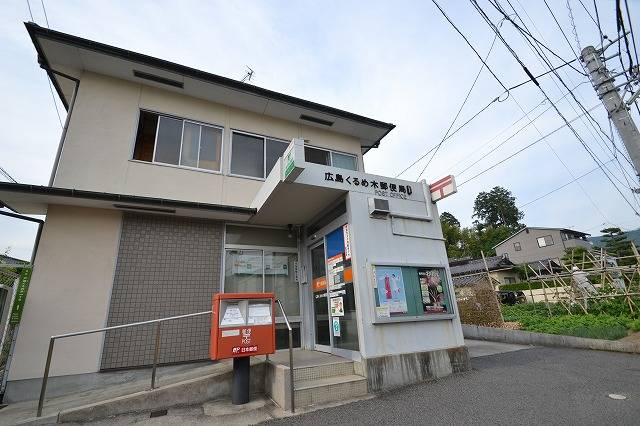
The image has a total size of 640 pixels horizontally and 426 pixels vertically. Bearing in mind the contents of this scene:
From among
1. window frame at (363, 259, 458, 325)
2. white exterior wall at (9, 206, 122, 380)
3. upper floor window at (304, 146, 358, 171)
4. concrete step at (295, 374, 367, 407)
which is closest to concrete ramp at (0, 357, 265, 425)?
white exterior wall at (9, 206, 122, 380)

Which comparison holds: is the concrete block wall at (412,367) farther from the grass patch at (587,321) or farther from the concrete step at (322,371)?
the grass patch at (587,321)

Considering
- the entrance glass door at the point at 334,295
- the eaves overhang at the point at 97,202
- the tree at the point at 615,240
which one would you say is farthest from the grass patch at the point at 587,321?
the tree at the point at 615,240

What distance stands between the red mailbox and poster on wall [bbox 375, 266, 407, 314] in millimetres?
1865

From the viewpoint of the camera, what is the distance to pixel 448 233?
42312mm

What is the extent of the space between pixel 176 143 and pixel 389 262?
565 cm

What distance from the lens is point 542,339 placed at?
27.1ft

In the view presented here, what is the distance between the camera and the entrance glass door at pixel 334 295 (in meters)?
5.33

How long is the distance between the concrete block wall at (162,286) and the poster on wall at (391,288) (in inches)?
137

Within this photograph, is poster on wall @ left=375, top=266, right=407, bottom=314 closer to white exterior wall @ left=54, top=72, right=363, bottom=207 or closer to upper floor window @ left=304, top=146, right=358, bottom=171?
white exterior wall @ left=54, top=72, right=363, bottom=207

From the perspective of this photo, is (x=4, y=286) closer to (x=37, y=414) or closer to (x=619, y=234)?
(x=37, y=414)

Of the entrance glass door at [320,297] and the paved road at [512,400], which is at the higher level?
the entrance glass door at [320,297]

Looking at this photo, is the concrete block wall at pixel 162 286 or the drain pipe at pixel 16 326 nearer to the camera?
the drain pipe at pixel 16 326

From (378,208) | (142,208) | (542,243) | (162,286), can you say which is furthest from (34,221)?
(542,243)

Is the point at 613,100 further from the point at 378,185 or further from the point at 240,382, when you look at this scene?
the point at 240,382
